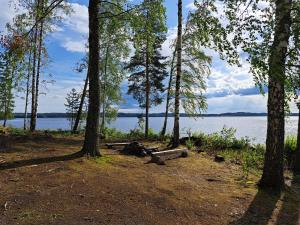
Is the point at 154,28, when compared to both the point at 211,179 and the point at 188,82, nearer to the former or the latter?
the point at 211,179

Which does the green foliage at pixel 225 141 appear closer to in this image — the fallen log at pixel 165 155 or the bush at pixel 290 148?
the bush at pixel 290 148

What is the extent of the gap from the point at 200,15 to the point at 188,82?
588 inches

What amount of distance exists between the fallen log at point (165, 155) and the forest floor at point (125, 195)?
2.32 feet

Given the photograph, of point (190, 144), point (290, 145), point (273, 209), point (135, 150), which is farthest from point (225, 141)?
point (273, 209)

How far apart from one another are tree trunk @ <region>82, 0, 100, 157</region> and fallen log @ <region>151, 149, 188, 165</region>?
265 cm

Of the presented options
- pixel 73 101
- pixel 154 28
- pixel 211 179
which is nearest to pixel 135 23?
pixel 154 28

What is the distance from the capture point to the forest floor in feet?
26.2

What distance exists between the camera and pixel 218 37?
10.6 m

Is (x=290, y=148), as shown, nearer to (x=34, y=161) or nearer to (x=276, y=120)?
(x=276, y=120)

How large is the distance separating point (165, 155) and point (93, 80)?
14.9ft

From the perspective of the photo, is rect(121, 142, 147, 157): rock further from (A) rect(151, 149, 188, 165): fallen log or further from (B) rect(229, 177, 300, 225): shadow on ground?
(B) rect(229, 177, 300, 225): shadow on ground

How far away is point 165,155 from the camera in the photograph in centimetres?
1510

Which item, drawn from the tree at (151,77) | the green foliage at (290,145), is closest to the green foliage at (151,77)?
the tree at (151,77)

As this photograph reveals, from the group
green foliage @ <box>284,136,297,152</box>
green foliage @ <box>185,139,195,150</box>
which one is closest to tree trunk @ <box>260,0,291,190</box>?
green foliage @ <box>185,139,195,150</box>
